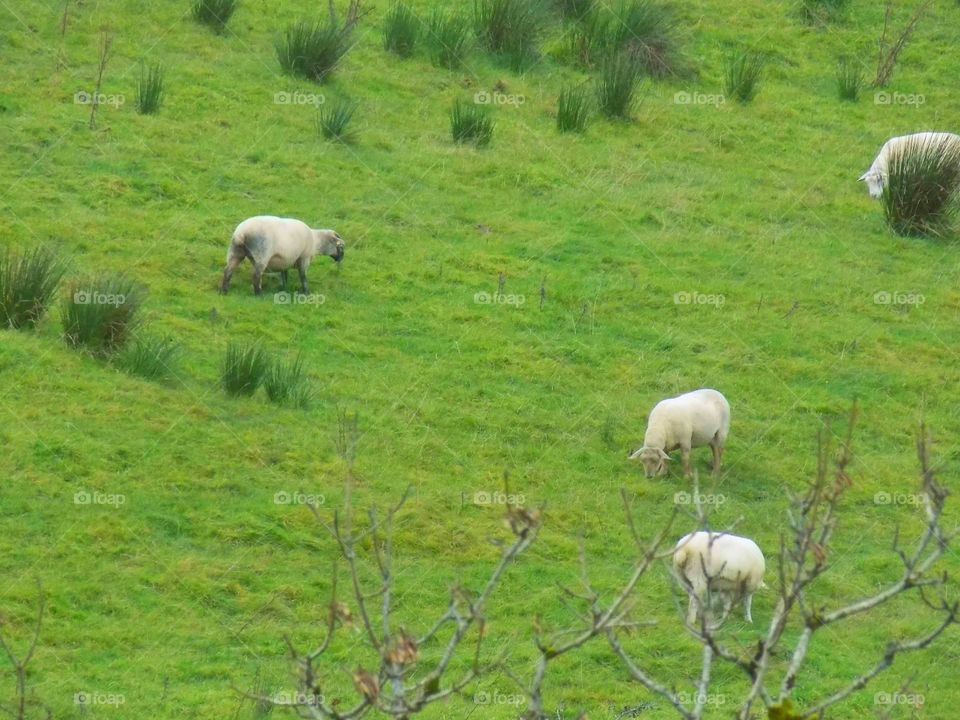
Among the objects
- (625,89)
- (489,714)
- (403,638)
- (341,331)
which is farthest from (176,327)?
(403,638)

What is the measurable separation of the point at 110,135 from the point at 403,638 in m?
13.5

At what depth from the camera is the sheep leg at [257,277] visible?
1370 cm

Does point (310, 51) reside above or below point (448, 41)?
below

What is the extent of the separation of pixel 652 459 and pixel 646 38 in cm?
955

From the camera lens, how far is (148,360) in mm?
12000

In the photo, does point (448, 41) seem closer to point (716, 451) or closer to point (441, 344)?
point (441, 344)

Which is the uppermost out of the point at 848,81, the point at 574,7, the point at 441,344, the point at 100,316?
the point at 574,7

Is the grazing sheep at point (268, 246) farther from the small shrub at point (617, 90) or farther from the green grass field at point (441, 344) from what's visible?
the small shrub at point (617, 90)

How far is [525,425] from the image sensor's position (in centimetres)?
1244

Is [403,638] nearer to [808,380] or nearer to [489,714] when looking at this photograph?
[489,714]

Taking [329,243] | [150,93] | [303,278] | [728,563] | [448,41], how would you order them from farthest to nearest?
1. [448,41]
2. [150,93]
3. [329,243]
4. [303,278]
5. [728,563]

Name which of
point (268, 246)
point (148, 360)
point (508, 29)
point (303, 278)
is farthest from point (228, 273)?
point (508, 29)

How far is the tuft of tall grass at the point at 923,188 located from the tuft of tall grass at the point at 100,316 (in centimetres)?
838

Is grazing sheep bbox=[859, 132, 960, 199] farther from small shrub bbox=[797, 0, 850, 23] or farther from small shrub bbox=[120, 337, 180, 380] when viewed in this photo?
small shrub bbox=[120, 337, 180, 380]
